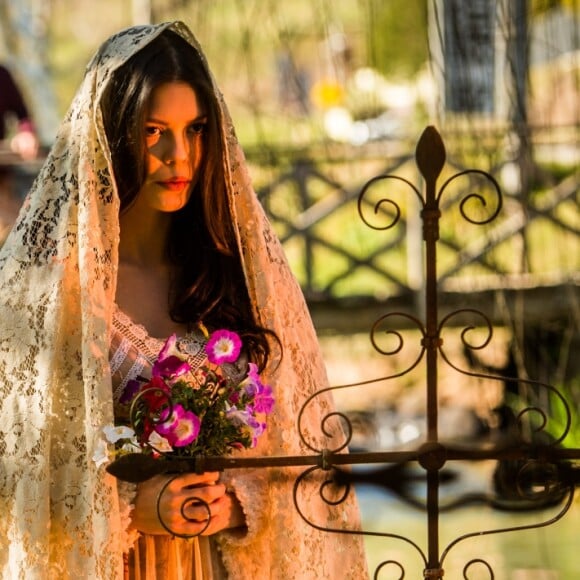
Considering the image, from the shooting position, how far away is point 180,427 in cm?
181

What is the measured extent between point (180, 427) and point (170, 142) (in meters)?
0.47

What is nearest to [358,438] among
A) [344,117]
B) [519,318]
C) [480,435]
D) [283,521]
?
[480,435]

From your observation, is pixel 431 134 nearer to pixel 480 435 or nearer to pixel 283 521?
pixel 283 521

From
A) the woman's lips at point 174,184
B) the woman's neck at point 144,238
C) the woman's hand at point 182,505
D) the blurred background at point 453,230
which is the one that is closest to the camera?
the woman's hand at point 182,505

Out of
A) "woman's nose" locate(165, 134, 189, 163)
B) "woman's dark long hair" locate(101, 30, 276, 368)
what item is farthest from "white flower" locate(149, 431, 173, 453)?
"woman's nose" locate(165, 134, 189, 163)

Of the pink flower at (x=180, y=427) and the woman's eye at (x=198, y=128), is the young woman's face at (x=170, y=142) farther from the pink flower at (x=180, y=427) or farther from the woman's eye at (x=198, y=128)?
the pink flower at (x=180, y=427)

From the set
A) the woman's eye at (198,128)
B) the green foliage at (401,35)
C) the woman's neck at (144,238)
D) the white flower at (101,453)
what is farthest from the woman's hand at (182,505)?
the green foliage at (401,35)

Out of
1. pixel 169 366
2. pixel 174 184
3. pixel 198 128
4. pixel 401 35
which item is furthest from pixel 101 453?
pixel 401 35

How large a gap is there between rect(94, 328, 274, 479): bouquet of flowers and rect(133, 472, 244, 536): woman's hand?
0.07 m

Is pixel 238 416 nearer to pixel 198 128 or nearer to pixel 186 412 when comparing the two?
pixel 186 412

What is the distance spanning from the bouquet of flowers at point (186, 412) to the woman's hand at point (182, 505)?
Answer: 7cm

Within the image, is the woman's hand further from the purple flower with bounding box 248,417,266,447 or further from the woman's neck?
the woman's neck

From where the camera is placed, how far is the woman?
1946mm

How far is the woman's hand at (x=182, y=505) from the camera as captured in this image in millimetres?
1904
